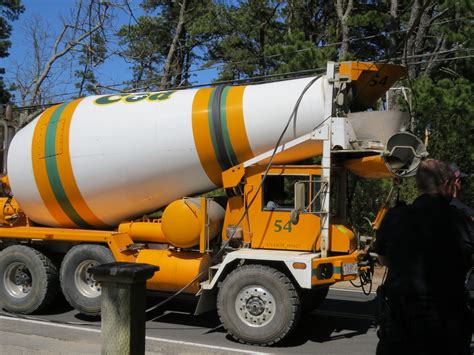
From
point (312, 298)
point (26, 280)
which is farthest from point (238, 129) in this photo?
point (26, 280)

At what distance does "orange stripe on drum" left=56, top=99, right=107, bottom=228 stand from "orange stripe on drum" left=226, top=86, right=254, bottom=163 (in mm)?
2505

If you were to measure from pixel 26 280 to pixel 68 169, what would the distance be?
2005 mm

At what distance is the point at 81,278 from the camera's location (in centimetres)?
849

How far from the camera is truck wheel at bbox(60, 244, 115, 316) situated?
8.28 meters

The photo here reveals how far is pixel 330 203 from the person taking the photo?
24.3 ft

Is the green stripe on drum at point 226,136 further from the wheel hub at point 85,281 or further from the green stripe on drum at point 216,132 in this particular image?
the wheel hub at point 85,281

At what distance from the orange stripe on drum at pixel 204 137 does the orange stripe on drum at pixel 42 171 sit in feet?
8.10

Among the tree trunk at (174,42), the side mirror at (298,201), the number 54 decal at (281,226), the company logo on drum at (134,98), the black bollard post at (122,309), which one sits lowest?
the black bollard post at (122,309)

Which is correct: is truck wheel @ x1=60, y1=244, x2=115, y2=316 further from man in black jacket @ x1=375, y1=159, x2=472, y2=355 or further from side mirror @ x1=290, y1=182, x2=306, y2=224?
man in black jacket @ x1=375, y1=159, x2=472, y2=355

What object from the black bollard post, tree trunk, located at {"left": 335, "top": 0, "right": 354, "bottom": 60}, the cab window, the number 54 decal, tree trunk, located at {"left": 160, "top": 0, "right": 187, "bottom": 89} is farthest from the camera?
tree trunk, located at {"left": 335, "top": 0, "right": 354, "bottom": 60}

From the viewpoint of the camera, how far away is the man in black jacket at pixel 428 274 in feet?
9.71

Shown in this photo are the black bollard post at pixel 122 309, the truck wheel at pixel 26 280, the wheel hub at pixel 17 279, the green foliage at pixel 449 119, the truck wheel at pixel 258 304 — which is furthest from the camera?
the green foliage at pixel 449 119

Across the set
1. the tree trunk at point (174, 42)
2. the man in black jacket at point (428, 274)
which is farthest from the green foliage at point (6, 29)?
the man in black jacket at point (428, 274)

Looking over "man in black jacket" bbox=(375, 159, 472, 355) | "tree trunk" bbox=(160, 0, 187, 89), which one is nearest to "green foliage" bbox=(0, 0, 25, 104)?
"tree trunk" bbox=(160, 0, 187, 89)
